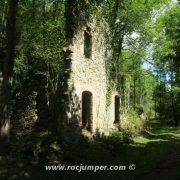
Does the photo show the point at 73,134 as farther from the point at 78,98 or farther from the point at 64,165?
the point at 64,165

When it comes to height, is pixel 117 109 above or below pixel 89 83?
below

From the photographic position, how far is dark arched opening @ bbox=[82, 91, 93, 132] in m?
18.2

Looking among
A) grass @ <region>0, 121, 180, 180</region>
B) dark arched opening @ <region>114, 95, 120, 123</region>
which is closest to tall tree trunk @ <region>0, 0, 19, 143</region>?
grass @ <region>0, 121, 180, 180</region>

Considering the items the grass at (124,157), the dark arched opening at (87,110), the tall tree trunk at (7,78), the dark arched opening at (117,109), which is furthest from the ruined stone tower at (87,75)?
the tall tree trunk at (7,78)

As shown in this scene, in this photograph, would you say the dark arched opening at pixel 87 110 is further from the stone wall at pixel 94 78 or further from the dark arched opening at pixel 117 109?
the dark arched opening at pixel 117 109

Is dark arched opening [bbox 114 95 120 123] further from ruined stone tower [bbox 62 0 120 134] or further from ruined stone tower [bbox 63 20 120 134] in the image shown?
ruined stone tower [bbox 63 20 120 134]

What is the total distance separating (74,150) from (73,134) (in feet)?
4.38

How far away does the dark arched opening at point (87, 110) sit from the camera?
1823cm

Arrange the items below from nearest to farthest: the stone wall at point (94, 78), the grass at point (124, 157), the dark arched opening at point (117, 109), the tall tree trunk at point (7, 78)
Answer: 1. the grass at point (124, 157)
2. the tall tree trunk at point (7, 78)
3. the stone wall at point (94, 78)
4. the dark arched opening at point (117, 109)

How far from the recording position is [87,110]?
1841cm

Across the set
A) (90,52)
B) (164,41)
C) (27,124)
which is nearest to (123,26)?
(164,41)

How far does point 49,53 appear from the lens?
17094 millimetres

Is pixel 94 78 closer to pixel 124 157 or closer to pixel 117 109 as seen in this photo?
pixel 124 157

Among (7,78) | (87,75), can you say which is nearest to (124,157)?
(87,75)
